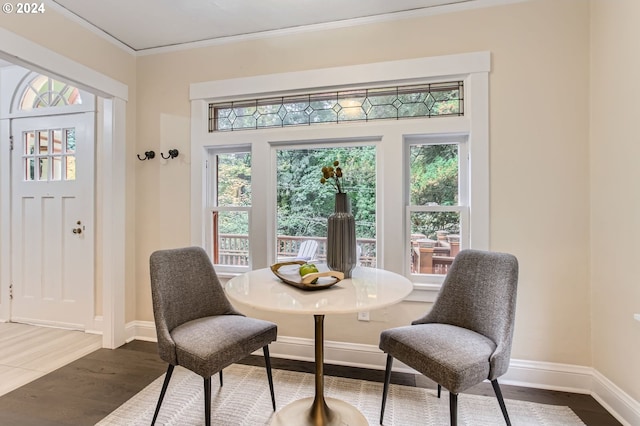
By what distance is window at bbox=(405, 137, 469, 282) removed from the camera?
91.9 inches

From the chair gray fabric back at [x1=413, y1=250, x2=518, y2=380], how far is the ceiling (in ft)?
5.85

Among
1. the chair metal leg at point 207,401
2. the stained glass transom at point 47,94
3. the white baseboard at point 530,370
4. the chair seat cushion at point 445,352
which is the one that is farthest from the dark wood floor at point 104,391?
the stained glass transom at point 47,94

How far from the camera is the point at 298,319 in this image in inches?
98.7

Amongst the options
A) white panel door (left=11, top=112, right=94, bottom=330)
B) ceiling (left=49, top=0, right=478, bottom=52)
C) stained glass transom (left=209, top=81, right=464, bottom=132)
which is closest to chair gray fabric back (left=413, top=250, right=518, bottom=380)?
stained glass transom (left=209, top=81, right=464, bottom=132)

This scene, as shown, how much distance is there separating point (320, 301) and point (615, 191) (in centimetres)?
181

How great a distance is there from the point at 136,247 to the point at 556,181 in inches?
132

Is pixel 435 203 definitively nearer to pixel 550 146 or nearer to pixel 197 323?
pixel 550 146

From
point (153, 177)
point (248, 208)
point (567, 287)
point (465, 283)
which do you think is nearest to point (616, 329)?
point (567, 287)

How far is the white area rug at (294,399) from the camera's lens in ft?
5.75

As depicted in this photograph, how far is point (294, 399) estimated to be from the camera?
1.93 metres

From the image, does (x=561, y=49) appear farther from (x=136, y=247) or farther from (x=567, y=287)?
(x=136, y=247)

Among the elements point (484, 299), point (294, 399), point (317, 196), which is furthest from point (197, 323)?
point (484, 299)

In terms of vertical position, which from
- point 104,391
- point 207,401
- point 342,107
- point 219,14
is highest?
point 219,14

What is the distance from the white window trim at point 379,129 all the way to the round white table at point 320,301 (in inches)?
24.6
